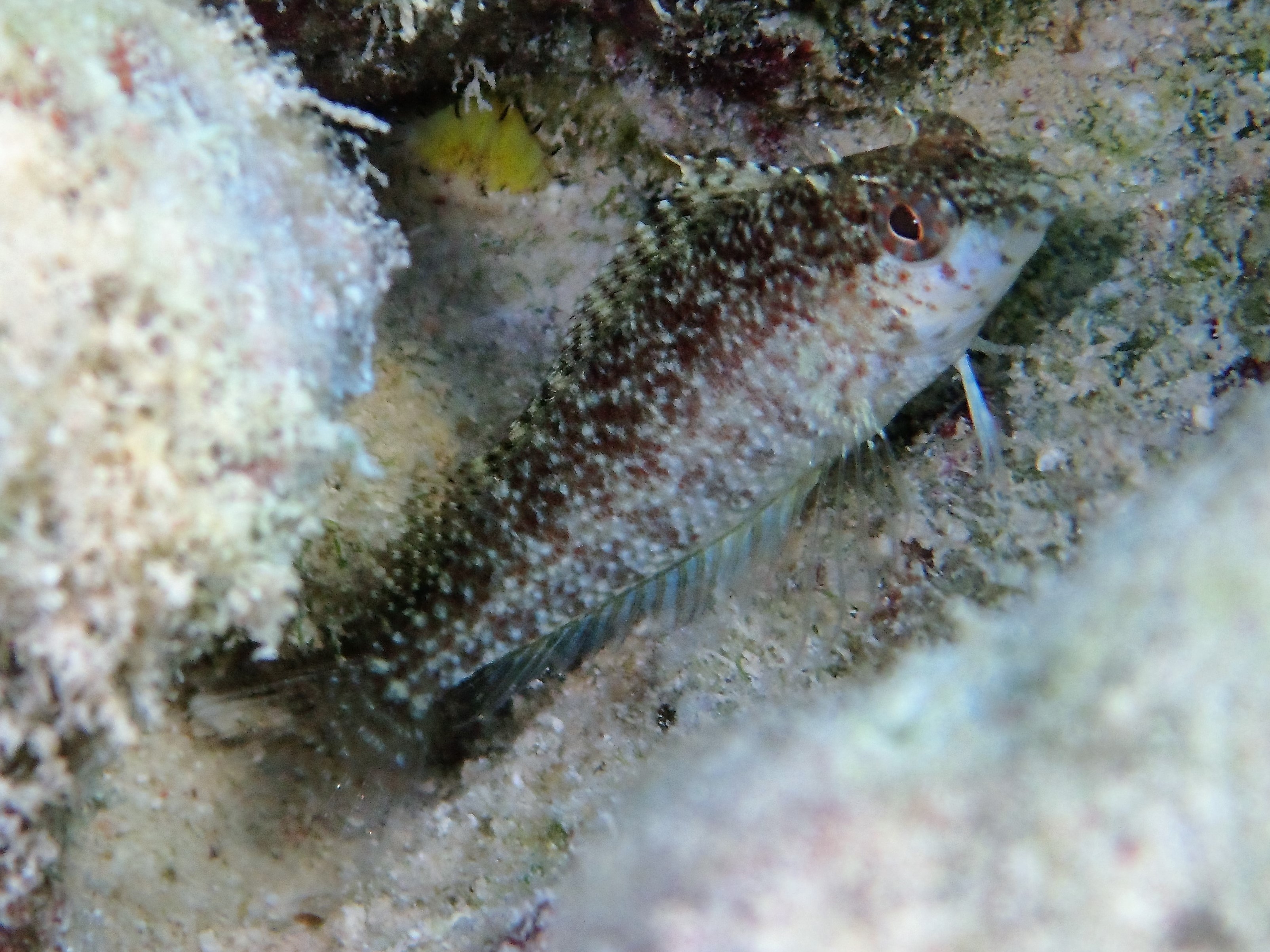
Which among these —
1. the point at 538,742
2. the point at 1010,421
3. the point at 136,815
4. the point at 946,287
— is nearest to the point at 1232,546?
the point at 1010,421

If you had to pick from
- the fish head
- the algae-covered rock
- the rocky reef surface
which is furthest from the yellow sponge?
the algae-covered rock

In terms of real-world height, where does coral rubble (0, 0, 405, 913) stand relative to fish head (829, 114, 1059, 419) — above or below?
below

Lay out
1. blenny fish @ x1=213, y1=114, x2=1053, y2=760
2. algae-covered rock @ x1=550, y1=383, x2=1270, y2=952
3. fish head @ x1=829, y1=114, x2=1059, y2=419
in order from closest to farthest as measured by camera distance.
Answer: algae-covered rock @ x1=550, y1=383, x2=1270, y2=952
fish head @ x1=829, y1=114, x2=1059, y2=419
blenny fish @ x1=213, y1=114, x2=1053, y2=760

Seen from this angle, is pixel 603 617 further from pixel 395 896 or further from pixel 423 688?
pixel 395 896

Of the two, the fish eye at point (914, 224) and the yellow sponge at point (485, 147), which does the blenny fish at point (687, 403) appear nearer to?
the fish eye at point (914, 224)

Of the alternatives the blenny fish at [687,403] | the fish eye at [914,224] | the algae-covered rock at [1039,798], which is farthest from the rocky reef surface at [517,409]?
the fish eye at [914,224]

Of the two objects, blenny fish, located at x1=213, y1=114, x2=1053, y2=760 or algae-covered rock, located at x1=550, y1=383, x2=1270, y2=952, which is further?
blenny fish, located at x1=213, y1=114, x2=1053, y2=760

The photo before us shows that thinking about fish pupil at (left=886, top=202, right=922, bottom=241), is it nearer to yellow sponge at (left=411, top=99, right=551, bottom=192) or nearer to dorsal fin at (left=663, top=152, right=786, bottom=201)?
dorsal fin at (left=663, top=152, right=786, bottom=201)
